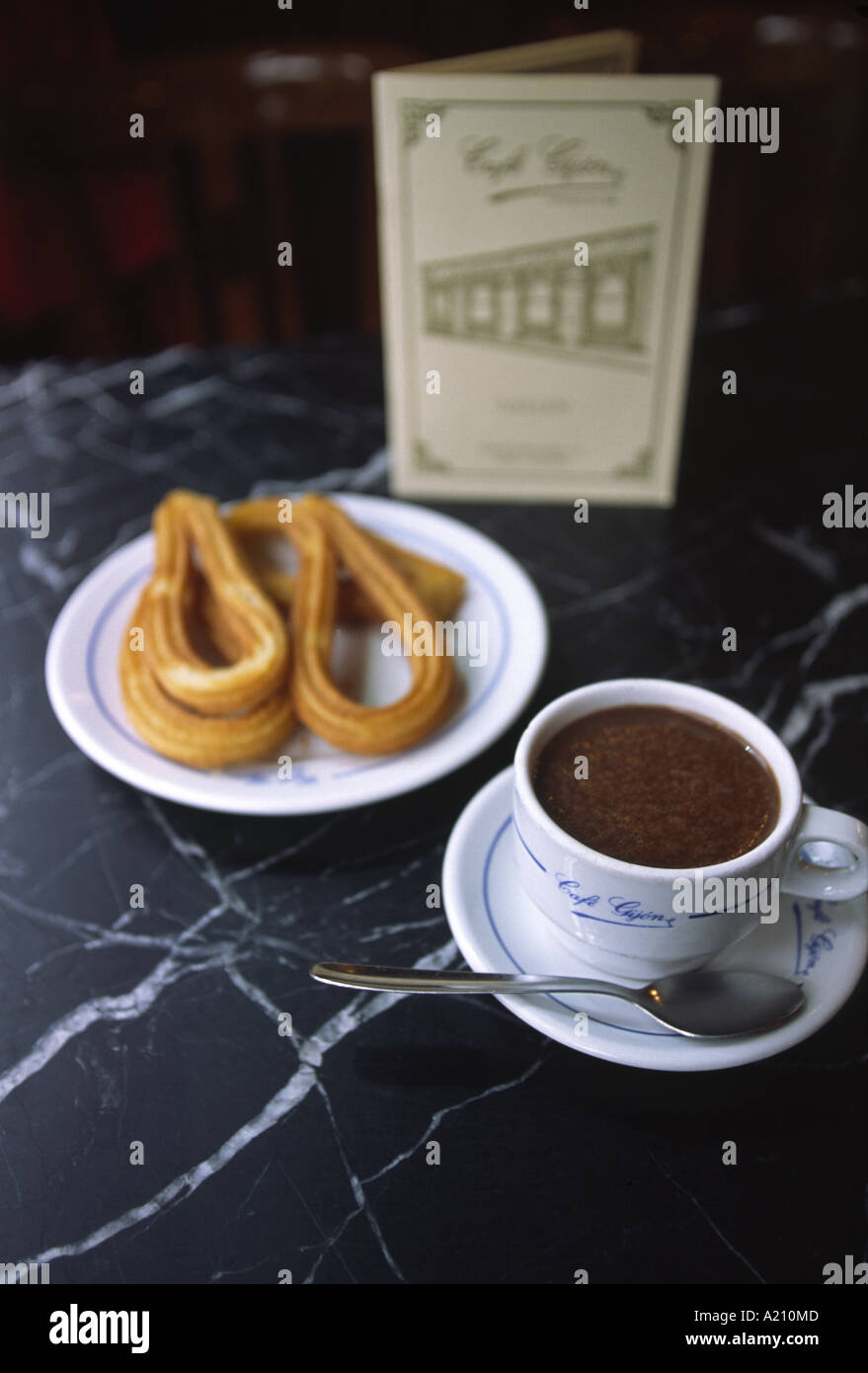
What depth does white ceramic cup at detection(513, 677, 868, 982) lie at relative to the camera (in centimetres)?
49

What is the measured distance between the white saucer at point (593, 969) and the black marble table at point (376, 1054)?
0.04 metres

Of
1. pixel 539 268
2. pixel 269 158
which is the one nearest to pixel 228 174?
pixel 269 158

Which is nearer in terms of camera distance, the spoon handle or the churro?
the spoon handle

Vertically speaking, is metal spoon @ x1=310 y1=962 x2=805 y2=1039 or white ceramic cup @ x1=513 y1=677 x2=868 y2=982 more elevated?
white ceramic cup @ x1=513 y1=677 x2=868 y2=982

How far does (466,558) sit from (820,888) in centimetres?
40

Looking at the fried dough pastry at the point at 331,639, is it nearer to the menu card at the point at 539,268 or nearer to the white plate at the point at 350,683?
the white plate at the point at 350,683

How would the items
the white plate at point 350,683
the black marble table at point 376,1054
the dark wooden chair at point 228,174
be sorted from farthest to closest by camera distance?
1. the dark wooden chair at point 228,174
2. the white plate at point 350,683
3. the black marble table at point 376,1054

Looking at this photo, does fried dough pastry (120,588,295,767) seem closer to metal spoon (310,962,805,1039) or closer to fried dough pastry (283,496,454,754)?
fried dough pastry (283,496,454,754)

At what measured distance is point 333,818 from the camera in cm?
69

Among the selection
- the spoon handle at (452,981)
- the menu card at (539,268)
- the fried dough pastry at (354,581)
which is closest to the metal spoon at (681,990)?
the spoon handle at (452,981)

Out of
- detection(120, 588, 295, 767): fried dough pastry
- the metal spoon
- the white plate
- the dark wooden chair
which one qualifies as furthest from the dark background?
the metal spoon

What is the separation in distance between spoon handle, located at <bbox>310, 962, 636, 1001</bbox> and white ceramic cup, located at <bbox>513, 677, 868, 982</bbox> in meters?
0.02

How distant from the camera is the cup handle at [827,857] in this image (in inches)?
20.6
